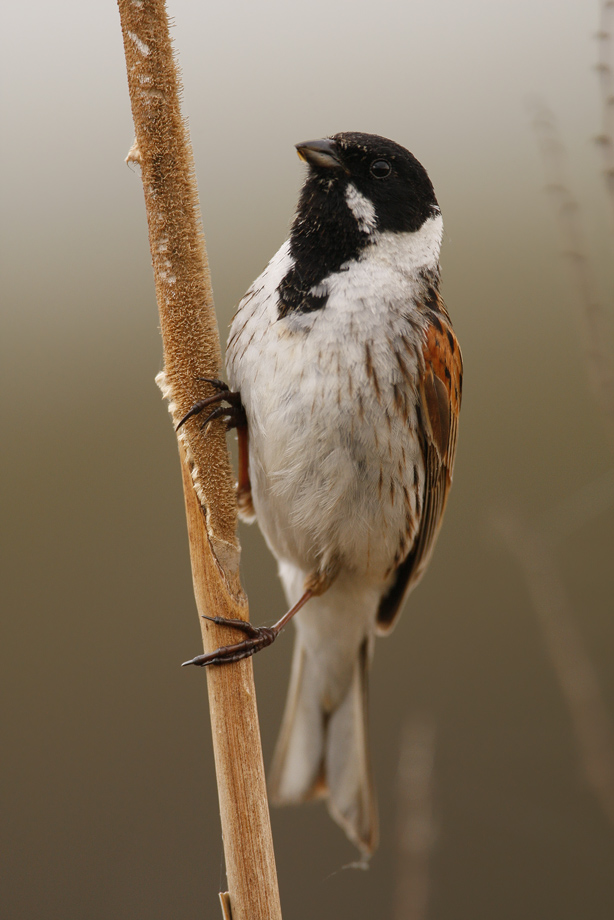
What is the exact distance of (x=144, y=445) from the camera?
127 inches

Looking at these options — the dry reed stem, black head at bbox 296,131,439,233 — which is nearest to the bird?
black head at bbox 296,131,439,233

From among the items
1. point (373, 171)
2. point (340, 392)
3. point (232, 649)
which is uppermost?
point (373, 171)

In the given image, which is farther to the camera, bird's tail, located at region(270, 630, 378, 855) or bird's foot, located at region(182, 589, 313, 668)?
bird's tail, located at region(270, 630, 378, 855)

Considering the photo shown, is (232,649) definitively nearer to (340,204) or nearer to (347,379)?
(347,379)

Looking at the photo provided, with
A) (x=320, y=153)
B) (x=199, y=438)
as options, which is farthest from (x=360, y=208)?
(x=199, y=438)

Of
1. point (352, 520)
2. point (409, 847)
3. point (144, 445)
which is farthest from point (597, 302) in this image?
point (144, 445)

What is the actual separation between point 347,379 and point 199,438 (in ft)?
1.43

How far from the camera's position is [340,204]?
184 cm

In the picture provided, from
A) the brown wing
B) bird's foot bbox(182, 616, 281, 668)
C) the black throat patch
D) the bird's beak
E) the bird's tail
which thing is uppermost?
the bird's beak

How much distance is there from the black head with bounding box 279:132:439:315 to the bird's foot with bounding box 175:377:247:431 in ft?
0.78

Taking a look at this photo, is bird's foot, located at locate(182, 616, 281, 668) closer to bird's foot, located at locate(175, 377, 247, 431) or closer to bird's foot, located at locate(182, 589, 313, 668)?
bird's foot, located at locate(182, 589, 313, 668)

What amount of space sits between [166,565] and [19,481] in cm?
72

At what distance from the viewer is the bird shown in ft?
5.83

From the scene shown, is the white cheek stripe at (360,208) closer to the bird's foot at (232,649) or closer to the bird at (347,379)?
the bird at (347,379)
